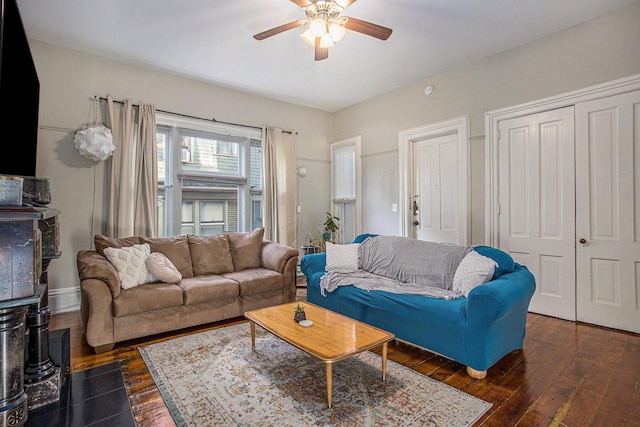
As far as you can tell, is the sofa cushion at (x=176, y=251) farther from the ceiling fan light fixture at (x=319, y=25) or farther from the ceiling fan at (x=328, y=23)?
the ceiling fan light fixture at (x=319, y=25)

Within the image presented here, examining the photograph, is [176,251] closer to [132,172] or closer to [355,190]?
[132,172]

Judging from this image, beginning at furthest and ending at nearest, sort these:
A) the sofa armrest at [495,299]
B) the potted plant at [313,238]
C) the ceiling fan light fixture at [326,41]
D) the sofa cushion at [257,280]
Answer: the potted plant at [313,238], the sofa cushion at [257,280], the ceiling fan light fixture at [326,41], the sofa armrest at [495,299]

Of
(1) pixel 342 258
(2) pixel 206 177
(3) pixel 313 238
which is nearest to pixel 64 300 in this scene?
(2) pixel 206 177

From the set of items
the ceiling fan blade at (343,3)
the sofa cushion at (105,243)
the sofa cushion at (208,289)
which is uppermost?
the ceiling fan blade at (343,3)

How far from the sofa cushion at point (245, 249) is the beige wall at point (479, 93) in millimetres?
1986

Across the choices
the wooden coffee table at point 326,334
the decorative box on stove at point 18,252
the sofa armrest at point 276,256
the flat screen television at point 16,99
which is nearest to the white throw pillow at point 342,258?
the sofa armrest at point 276,256

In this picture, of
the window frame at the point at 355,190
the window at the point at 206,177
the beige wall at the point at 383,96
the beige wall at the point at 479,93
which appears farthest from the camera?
the window frame at the point at 355,190

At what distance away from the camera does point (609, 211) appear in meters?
3.02

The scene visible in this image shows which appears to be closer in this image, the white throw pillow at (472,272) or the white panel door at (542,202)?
the white throw pillow at (472,272)

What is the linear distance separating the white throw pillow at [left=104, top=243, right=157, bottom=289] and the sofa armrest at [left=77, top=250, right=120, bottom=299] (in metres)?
0.11

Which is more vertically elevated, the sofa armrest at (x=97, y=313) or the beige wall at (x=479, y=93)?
the beige wall at (x=479, y=93)

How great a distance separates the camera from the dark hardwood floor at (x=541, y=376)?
1.80 meters

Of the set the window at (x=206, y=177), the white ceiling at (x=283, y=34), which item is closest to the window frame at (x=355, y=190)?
the white ceiling at (x=283, y=34)

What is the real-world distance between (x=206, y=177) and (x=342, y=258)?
233 cm
